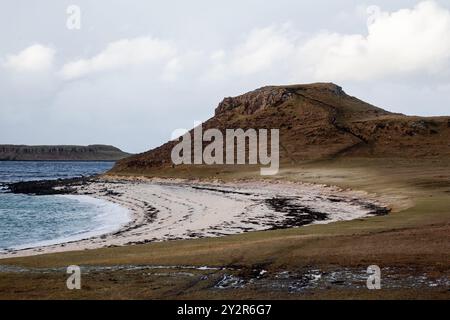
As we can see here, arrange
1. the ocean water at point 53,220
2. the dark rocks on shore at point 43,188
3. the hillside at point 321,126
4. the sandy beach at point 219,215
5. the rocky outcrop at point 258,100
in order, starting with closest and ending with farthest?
the sandy beach at point 219,215, the ocean water at point 53,220, the dark rocks on shore at point 43,188, the hillside at point 321,126, the rocky outcrop at point 258,100

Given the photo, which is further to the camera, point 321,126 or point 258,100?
point 258,100

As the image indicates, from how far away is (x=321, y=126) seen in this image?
423 ft

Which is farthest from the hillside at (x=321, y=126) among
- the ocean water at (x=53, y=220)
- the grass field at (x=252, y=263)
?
the grass field at (x=252, y=263)

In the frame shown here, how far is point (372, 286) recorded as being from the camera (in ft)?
45.8

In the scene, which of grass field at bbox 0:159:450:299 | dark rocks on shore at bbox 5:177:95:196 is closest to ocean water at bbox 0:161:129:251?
grass field at bbox 0:159:450:299

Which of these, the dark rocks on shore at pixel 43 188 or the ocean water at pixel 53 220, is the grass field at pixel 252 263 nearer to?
the ocean water at pixel 53 220

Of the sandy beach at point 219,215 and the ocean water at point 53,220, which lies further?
the ocean water at point 53,220

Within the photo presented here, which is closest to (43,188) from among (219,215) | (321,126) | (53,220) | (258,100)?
(53,220)

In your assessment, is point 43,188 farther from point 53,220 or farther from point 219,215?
point 219,215

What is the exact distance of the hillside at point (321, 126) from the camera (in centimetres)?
11288

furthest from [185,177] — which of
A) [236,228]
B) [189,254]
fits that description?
[189,254]

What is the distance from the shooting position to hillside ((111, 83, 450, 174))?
113 m
